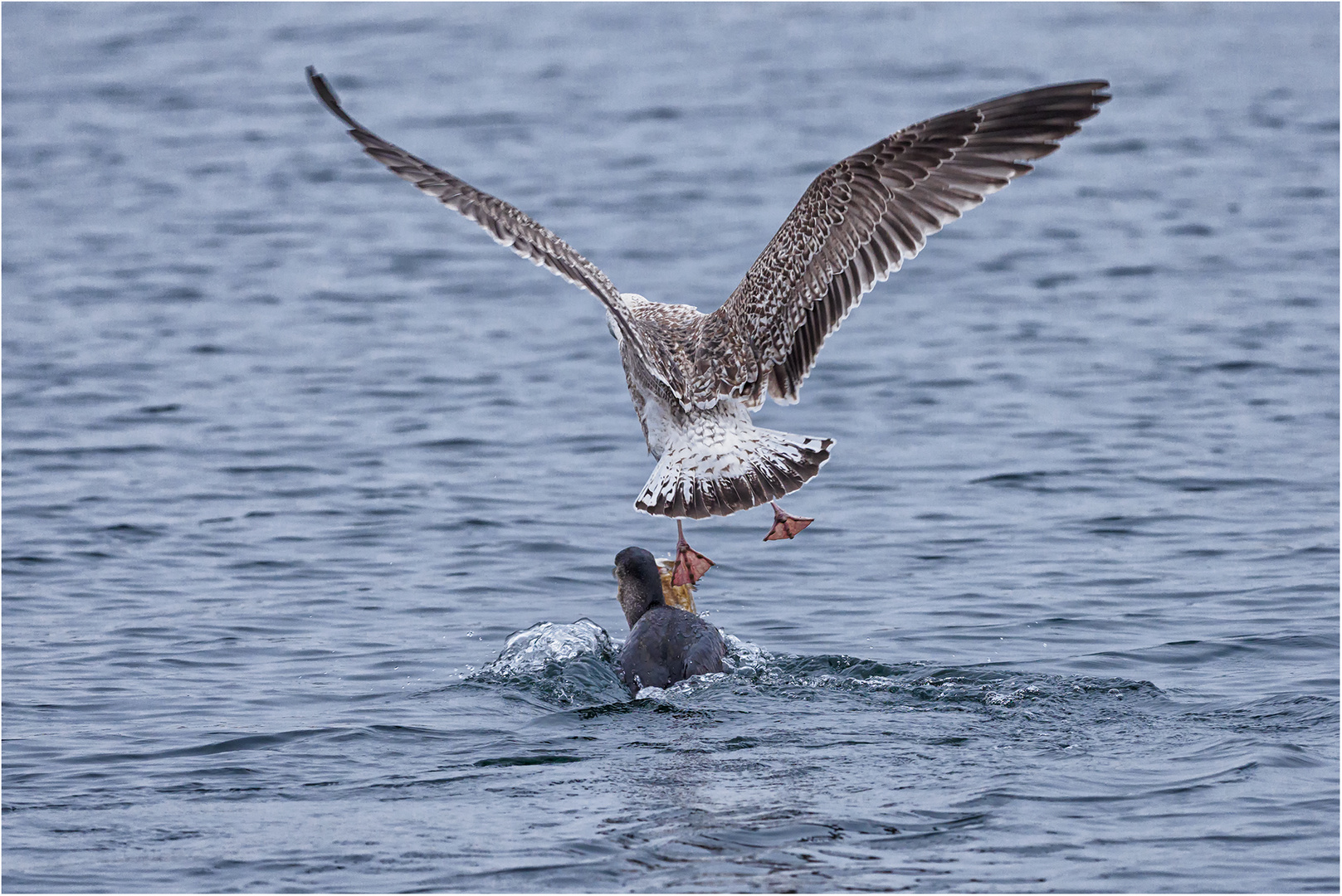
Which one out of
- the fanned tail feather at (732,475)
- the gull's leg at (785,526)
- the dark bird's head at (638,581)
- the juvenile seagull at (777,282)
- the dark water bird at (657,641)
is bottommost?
the dark water bird at (657,641)

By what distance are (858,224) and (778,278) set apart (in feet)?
1.51

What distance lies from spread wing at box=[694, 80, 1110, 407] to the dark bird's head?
78 centimetres

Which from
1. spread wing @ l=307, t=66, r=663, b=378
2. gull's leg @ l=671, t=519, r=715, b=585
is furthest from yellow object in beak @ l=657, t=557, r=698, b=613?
spread wing @ l=307, t=66, r=663, b=378

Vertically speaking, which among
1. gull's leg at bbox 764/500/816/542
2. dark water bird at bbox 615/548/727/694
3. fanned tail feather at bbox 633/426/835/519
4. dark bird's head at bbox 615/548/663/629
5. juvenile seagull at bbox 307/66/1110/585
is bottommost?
dark water bird at bbox 615/548/727/694

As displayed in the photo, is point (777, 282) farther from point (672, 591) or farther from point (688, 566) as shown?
point (672, 591)

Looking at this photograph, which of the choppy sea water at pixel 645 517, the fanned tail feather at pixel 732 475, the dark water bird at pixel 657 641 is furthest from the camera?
the dark water bird at pixel 657 641

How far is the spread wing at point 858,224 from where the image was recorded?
8.17 metres

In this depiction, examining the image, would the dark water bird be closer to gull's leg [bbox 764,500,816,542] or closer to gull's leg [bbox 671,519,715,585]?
gull's leg [bbox 671,519,715,585]

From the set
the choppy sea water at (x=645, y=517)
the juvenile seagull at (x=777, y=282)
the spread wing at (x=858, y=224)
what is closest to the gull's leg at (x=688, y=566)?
the juvenile seagull at (x=777, y=282)

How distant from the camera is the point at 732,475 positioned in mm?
8148

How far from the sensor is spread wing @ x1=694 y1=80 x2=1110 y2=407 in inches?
322

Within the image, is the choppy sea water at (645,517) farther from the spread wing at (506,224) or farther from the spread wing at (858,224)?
the spread wing at (506,224)

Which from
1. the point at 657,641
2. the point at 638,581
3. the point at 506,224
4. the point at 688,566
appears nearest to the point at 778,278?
the point at 506,224

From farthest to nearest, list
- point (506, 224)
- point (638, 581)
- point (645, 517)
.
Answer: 1. point (645, 517)
2. point (638, 581)
3. point (506, 224)
